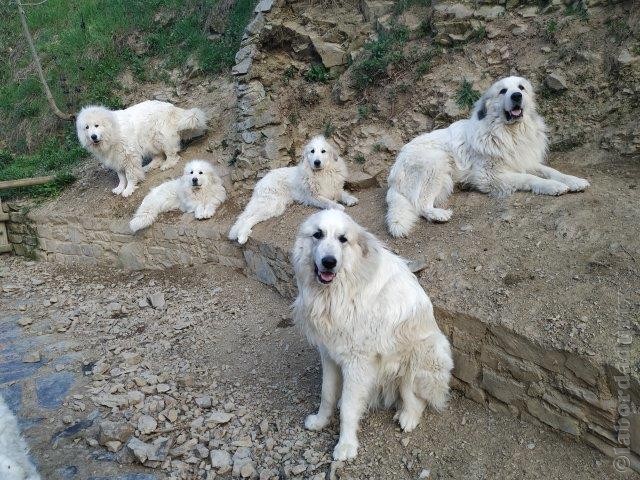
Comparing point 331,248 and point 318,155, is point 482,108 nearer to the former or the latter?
point 318,155

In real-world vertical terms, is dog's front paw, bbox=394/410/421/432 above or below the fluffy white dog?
below

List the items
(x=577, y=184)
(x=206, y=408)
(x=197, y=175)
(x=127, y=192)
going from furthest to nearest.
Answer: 1. (x=127, y=192)
2. (x=197, y=175)
3. (x=577, y=184)
4. (x=206, y=408)

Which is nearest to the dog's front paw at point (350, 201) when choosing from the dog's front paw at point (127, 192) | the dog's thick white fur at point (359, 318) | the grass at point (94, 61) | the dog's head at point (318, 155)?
the dog's head at point (318, 155)

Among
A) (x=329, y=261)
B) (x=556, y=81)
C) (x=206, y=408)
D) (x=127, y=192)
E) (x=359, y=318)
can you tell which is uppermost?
(x=556, y=81)

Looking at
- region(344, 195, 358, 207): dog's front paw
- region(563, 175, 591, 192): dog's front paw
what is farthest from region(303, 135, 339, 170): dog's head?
region(563, 175, 591, 192): dog's front paw

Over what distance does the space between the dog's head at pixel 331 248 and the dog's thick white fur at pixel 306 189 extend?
291cm

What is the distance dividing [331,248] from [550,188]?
9.73ft

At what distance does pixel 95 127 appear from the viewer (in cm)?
780

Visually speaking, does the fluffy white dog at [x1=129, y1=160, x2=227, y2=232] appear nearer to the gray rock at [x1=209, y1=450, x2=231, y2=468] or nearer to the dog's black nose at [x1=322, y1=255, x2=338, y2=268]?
the gray rock at [x1=209, y1=450, x2=231, y2=468]

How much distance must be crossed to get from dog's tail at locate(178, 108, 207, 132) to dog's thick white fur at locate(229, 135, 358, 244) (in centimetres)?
265

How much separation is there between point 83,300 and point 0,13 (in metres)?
12.8

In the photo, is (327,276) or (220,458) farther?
(220,458)

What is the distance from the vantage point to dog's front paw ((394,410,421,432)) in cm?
360

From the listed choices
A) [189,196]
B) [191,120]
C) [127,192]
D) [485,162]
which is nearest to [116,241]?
[127,192]
